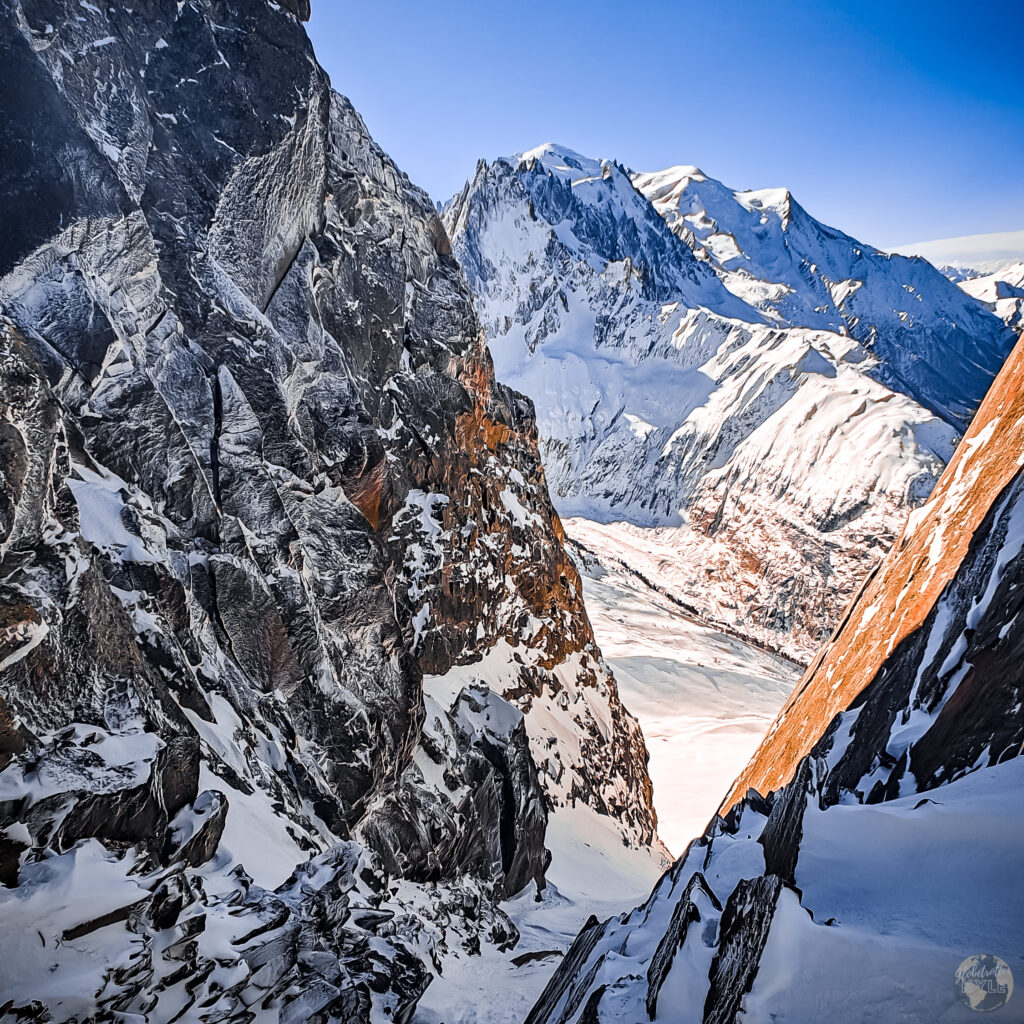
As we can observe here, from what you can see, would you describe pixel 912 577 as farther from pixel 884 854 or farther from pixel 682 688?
pixel 682 688

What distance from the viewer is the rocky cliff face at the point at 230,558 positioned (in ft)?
38.7

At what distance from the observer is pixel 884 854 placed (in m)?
8.96

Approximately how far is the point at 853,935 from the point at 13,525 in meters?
14.9

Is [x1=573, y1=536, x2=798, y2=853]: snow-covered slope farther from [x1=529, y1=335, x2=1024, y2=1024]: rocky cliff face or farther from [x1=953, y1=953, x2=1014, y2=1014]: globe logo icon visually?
[x1=953, y1=953, x2=1014, y2=1014]: globe logo icon

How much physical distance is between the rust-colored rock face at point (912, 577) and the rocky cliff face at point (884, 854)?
0.50ft

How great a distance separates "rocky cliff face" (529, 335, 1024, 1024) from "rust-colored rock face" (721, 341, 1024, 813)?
152 mm

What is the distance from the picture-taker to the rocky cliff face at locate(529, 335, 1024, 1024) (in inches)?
275

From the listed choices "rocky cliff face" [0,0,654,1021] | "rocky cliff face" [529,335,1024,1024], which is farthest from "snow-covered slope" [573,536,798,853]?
"rocky cliff face" [529,335,1024,1024]

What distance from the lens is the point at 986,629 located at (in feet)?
42.5

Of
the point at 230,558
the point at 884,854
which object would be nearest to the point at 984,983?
the point at 884,854

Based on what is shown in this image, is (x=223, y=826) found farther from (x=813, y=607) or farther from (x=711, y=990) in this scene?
(x=813, y=607)

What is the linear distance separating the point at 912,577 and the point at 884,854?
545 inches

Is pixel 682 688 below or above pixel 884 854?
below

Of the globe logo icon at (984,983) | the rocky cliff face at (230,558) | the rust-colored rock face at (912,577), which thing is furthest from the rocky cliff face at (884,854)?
the rocky cliff face at (230,558)
